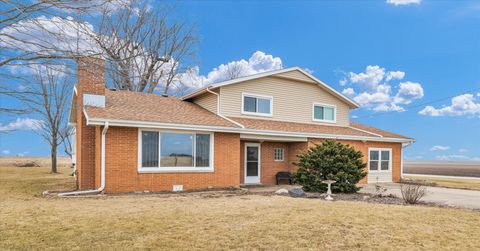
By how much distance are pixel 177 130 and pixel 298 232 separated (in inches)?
318

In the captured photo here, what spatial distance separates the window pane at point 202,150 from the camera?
14.4 metres

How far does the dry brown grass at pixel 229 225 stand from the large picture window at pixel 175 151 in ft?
9.37

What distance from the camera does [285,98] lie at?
1906cm

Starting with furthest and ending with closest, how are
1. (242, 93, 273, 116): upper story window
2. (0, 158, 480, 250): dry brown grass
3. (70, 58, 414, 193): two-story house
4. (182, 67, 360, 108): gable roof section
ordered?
(242, 93, 273, 116): upper story window, (182, 67, 360, 108): gable roof section, (70, 58, 414, 193): two-story house, (0, 158, 480, 250): dry brown grass

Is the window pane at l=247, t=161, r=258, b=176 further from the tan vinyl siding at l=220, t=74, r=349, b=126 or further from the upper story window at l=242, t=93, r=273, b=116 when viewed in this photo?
the upper story window at l=242, t=93, r=273, b=116

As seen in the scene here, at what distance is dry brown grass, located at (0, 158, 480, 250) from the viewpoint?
6.22 metres

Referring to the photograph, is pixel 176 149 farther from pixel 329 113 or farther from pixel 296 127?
pixel 329 113

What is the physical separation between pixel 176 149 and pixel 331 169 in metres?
6.22

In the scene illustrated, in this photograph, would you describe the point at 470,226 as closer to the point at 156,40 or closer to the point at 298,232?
the point at 298,232

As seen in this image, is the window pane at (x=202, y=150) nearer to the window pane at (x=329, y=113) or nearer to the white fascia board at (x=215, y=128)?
the white fascia board at (x=215, y=128)

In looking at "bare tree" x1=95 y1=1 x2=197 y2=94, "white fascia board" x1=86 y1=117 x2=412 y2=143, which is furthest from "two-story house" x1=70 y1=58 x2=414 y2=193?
"bare tree" x1=95 y1=1 x2=197 y2=94

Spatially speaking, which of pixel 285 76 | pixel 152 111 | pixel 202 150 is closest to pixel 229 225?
pixel 202 150

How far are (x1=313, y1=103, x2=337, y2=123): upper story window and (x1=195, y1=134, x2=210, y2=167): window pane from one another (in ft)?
26.3

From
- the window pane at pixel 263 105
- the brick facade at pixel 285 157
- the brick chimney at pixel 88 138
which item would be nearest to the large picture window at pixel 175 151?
the brick chimney at pixel 88 138
